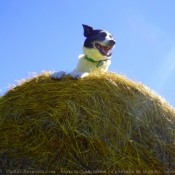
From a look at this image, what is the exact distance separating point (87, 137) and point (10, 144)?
882 mm

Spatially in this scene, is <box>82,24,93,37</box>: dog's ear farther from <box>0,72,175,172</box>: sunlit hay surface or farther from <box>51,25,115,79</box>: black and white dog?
<box>0,72,175,172</box>: sunlit hay surface

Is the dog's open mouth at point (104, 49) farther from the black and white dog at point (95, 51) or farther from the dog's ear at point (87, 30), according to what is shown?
the dog's ear at point (87, 30)

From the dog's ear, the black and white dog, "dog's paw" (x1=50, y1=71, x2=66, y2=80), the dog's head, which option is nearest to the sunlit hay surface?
"dog's paw" (x1=50, y1=71, x2=66, y2=80)

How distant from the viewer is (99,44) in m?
5.49

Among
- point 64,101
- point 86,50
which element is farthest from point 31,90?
point 86,50

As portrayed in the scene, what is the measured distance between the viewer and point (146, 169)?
11.2ft

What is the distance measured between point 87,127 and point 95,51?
210cm

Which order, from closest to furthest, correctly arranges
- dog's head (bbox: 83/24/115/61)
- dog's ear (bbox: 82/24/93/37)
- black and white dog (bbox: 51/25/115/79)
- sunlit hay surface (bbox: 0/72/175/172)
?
sunlit hay surface (bbox: 0/72/175/172), black and white dog (bbox: 51/25/115/79), dog's head (bbox: 83/24/115/61), dog's ear (bbox: 82/24/93/37)

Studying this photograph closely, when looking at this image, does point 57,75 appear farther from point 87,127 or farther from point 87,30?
point 87,30

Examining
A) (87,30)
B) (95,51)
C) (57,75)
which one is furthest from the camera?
(87,30)

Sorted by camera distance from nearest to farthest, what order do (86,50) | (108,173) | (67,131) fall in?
(108,173) < (67,131) < (86,50)

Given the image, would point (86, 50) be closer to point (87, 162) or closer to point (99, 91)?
point (99, 91)

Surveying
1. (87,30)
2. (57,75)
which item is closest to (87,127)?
(57,75)

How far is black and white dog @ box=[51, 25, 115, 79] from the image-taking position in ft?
17.2
